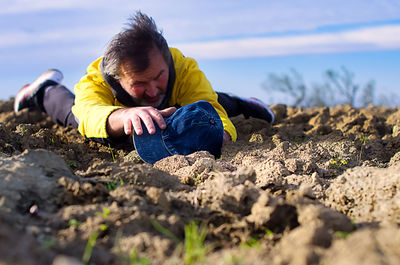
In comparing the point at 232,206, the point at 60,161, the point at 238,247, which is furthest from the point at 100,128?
the point at 238,247

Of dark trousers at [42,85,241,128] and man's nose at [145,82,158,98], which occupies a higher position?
man's nose at [145,82,158,98]

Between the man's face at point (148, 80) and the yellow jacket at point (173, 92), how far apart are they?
8.9 inches

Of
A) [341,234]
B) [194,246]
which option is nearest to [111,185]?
[194,246]

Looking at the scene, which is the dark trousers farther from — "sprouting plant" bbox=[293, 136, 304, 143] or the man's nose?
the man's nose

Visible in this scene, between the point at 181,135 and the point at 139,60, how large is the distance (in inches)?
30.5

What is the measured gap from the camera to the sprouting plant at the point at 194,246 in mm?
1366

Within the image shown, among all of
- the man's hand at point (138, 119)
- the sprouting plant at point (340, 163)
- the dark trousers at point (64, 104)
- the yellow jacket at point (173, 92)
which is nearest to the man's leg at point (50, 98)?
the dark trousers at point (64, 104)

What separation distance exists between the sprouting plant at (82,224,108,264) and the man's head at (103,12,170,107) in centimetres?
192

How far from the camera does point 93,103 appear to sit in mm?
3525

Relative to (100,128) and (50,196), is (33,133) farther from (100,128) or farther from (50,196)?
(50,196)

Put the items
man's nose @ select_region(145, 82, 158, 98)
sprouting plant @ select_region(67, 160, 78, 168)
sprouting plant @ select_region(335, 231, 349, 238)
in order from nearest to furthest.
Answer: sprouting plant @ select_region(335, 231, 349, 238), sprouting plant @ select_region(67, 160, 78, 168), man's nose @ select_region(145, 82, 158, 98)

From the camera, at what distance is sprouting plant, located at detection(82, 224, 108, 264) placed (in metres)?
1.37

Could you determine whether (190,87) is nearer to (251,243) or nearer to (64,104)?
(64,104)

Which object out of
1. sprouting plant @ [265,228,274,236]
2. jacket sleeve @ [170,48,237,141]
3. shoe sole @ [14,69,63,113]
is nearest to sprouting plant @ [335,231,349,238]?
sprouting plant @ [265,228,274,236]
